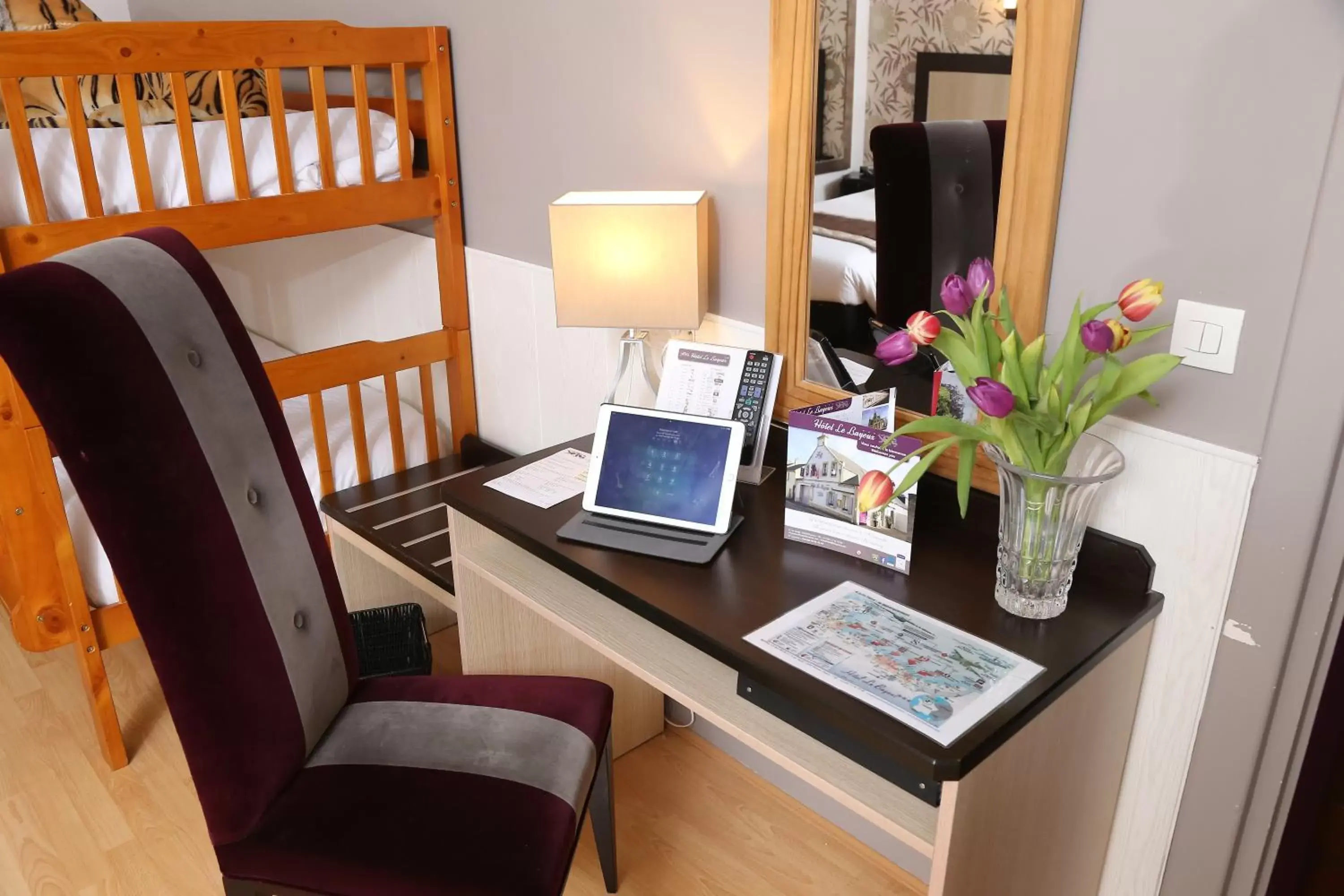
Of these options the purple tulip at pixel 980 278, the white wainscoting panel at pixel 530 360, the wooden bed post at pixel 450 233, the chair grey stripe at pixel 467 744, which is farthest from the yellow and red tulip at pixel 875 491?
the wooden bed post at pixel 450 233

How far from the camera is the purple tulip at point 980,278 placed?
1.23 meters

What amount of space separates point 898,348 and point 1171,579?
51 centimetres

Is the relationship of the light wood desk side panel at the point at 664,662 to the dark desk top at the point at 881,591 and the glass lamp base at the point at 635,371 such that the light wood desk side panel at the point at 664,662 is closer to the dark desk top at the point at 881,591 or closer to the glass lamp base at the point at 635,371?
the dark desk top at the point at 881,591

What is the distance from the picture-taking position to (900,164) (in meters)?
1.51

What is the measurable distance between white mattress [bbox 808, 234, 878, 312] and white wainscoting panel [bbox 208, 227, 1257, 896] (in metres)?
0.21

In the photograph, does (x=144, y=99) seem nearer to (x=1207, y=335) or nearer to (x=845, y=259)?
(x=845, y=259)

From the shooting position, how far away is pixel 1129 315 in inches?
45.0

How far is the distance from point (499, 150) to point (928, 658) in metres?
1.60

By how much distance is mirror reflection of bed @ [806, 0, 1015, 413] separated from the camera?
1.39 m

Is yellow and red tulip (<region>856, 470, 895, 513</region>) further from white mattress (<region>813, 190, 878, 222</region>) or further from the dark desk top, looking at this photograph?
white mattress (<region>813, 190, 878, 222</region>)

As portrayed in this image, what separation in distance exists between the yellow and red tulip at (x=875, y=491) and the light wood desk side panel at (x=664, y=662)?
307 mm

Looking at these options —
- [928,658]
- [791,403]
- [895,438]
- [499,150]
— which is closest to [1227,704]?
[928,658]

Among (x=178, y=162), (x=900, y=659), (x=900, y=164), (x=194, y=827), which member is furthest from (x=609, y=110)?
(x=194, y=827)

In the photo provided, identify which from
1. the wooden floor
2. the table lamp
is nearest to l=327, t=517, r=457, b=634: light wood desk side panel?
the wooden floor
